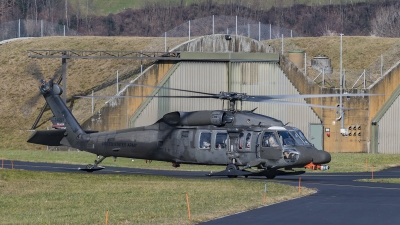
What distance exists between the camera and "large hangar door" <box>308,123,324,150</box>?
209 feet

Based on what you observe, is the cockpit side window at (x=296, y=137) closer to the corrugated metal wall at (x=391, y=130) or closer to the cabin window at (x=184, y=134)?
the cabin window at (x=184, y=134)

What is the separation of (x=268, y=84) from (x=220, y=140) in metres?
26.7

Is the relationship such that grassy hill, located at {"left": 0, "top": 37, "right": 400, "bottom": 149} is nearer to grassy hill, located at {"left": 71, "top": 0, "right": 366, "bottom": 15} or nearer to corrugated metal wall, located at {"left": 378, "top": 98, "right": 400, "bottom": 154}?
corrugated metal wall, located at {"left": 378, "top": 98, "right": 400, "bottom": 154}

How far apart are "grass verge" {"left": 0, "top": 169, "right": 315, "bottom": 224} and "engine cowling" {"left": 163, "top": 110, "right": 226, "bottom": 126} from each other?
272 cm

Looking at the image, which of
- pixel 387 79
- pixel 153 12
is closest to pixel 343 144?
pixel 387 79

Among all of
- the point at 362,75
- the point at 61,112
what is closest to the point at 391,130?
A: the point at 362,75

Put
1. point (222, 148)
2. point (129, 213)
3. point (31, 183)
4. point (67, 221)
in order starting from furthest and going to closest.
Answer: point (222, 148) < point (31, 183) < point (129, 213) < point (67, 221)

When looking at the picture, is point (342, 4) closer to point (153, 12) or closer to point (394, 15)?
point (394, 15)

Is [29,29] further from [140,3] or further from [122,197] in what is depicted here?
[122,197]

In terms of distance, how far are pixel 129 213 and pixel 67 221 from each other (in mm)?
2420

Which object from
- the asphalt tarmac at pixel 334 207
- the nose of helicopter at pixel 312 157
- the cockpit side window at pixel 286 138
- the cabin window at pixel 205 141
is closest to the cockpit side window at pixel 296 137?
the cockpit side window at pixel 286 138

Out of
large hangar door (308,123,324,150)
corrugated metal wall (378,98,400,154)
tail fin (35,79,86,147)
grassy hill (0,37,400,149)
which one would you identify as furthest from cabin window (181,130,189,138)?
grassy hill (0,37,400,149)

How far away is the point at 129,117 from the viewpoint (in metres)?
61.8

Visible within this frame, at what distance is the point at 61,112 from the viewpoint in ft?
141
